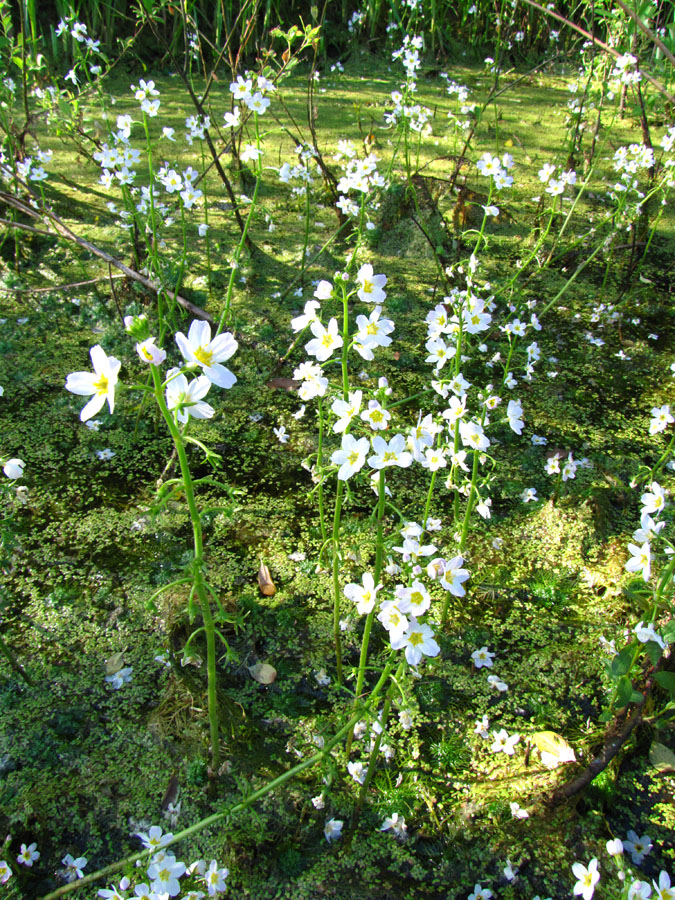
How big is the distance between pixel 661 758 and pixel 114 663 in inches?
55.1

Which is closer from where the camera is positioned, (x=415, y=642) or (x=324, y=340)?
(x=415, y=642)

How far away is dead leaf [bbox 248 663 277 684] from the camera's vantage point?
1.73 m

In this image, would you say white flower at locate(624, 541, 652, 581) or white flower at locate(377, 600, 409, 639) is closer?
white flower at locate(377, 600, 409, 639)

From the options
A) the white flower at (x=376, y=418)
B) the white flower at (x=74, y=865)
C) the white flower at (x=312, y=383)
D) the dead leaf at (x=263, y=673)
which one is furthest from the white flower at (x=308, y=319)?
the white flower at (x=74, y=865)

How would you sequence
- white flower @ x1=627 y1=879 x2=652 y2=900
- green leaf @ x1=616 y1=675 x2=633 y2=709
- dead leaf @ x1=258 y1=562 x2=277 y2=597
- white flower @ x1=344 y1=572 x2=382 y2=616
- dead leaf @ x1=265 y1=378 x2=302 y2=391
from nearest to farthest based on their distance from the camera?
white flower @ x1=627 y1=879 x2=652 y2=900
white flower @ x1=344 y1=572 x2=382 y2=616
green leaf @ x1=616 y1=675 x2=633 y2=709
dead leaf @ x1=258 y1=562 x2=277 y2=597
dead leaf @ x1=265 y1=378 x2=302 y2=391

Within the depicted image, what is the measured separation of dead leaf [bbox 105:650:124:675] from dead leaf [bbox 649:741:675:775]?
1361 mm

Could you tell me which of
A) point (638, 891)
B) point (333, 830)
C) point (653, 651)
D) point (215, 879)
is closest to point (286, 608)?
point (333, 830)

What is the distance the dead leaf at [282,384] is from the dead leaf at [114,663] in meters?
1.32

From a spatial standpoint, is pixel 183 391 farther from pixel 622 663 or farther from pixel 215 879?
pixel 622 663

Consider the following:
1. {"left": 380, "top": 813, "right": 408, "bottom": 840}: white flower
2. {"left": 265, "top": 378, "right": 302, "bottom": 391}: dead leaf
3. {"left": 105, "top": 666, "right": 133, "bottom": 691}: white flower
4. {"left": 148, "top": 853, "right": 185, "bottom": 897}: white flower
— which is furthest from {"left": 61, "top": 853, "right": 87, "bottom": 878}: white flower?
{"left": 265, "top": 378, "right": 302, "bottom": 391}: dead leaf

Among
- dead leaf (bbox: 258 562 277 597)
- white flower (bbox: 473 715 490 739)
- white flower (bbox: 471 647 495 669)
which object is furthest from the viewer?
dead leaf (bbox: 258 562 277 597)

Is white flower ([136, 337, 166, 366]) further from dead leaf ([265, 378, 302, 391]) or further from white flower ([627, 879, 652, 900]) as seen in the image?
dead leaf ([265, 378, 302, 391])

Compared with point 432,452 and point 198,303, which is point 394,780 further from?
point 198,303

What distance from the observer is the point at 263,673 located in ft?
5.71
